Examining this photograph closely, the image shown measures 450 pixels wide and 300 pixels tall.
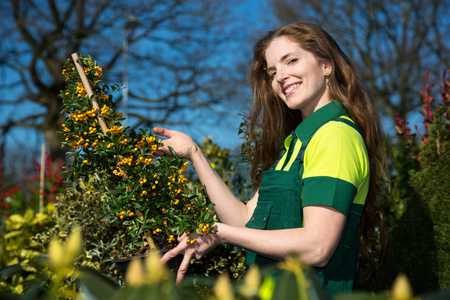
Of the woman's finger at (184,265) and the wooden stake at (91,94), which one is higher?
the wooden stake at (91,94)

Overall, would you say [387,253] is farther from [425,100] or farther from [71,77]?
[71,77]

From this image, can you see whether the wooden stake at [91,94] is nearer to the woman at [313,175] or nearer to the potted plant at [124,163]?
the potted plant at [124,163]

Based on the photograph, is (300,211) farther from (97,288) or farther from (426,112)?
(426,112)

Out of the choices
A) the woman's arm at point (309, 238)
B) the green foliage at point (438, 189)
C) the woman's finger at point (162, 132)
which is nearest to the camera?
the woman's arm at point (309, 238)

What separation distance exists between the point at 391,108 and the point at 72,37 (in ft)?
38.8

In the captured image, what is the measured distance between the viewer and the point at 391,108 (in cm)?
1579

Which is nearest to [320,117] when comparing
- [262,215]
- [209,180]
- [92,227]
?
[262,215]

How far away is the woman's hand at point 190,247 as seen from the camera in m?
1.77

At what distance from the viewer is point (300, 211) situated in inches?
67.6

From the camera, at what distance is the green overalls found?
1717mm

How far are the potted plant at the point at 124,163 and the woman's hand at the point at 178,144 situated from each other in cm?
16

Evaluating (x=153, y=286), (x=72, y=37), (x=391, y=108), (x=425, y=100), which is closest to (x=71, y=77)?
(x=153, y=286)

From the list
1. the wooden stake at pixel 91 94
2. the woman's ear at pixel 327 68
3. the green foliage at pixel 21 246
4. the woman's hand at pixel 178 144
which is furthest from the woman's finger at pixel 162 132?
the green foliage at pixel 21 246

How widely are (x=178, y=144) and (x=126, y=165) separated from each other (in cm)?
40
